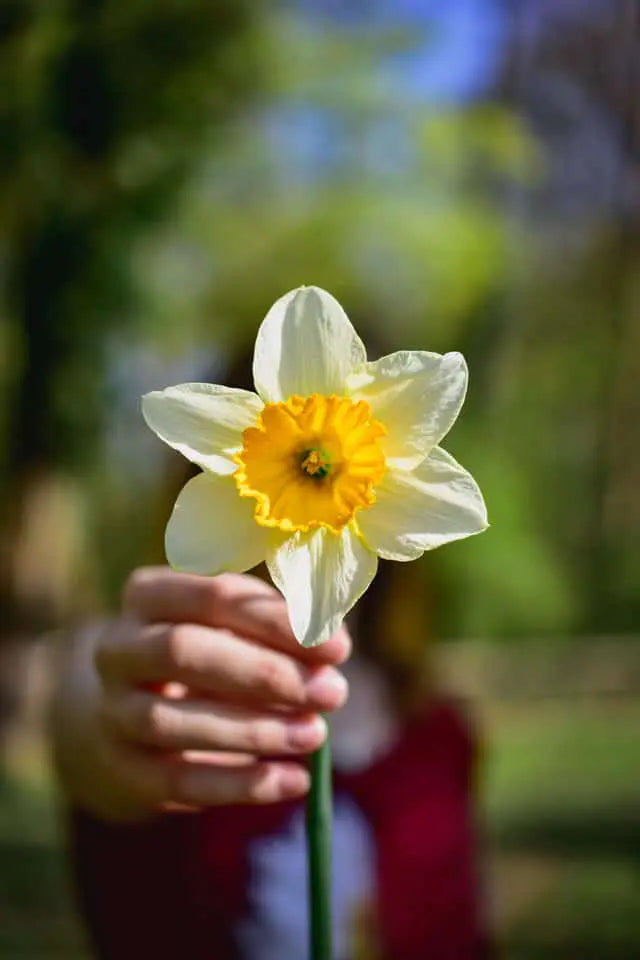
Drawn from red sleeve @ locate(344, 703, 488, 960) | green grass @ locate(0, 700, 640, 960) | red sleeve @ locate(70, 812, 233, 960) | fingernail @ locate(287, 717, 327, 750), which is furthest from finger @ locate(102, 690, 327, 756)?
green grass @ locate(0, 700, 640, 960)

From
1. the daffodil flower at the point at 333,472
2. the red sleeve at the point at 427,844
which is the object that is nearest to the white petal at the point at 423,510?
the daffodil flower at the point at 333,472

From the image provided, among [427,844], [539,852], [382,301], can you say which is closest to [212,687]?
[427,844]

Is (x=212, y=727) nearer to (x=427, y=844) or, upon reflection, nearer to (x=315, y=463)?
(x=315, y=463)

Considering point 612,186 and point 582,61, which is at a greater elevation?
point 582,61

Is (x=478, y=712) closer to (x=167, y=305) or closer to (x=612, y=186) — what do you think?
(x=167, y=305)

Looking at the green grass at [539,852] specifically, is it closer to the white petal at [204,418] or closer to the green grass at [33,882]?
the green grass at [33,882]

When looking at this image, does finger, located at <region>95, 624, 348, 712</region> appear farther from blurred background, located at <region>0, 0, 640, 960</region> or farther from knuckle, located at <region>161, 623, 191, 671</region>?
blurred background, located at <region>0, 0, 640, 960</region>

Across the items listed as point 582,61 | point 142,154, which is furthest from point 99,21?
point 582,61
